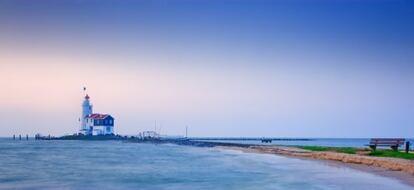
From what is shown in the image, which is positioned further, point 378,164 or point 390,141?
point 390,141

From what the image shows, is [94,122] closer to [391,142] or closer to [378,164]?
[391,142]

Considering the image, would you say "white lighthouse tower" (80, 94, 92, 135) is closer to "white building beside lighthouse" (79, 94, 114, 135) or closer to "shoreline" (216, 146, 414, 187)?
"white building beside lighthouse" (79, 94, 114, 135)

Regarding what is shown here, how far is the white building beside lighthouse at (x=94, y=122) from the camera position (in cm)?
12912

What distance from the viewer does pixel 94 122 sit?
130375 mm

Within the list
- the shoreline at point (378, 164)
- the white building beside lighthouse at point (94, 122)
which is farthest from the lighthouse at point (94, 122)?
the shoreline at point (378, 164)

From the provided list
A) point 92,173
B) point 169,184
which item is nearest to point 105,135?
point 92,173

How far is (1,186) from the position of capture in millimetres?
25719

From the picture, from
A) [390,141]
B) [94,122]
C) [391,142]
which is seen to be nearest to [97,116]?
[94,122]

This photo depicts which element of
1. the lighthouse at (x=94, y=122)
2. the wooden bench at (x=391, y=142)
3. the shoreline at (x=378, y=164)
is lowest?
the shoreline at (x=378, y=164)

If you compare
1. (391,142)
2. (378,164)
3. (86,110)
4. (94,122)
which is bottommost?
(378,164)

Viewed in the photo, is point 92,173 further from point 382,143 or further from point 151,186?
point 382,143

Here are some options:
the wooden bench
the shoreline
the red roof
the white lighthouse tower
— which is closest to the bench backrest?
the wooden bench

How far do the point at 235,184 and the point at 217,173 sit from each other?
284 inches

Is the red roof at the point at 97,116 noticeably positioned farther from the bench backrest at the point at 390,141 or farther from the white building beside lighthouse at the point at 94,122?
the bench backrest at the point at 390,141
